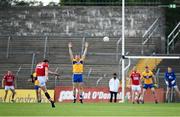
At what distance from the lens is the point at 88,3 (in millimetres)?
62094

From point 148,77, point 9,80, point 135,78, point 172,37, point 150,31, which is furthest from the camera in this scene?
point 172,37

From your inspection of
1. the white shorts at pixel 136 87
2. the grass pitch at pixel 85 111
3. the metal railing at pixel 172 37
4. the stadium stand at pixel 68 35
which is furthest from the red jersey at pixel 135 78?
the grass pitch at pixel 85 111

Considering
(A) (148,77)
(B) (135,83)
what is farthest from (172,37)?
(B) (135,83)

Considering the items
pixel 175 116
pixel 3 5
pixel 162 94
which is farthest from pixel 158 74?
pixel 175 116

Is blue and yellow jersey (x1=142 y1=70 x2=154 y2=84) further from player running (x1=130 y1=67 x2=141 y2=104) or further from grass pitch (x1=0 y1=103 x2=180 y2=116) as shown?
grass pitch (x1=0 y1=103 x2=180 y2=116)

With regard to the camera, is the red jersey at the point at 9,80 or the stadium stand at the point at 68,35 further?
the stadium stand at the point at 68,35

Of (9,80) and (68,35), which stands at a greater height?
(68,35)

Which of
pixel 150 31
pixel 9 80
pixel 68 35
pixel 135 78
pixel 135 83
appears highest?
pixel 150 31

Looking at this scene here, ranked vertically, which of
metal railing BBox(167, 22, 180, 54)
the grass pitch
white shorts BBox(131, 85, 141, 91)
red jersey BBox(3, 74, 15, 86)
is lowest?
the grass pitch

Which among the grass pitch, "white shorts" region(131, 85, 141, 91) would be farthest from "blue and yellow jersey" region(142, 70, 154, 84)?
the grass pitch

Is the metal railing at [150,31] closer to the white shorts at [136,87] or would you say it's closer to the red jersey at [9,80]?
the white shorts at [136,87]

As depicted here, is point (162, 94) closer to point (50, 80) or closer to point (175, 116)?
point (50, 80)

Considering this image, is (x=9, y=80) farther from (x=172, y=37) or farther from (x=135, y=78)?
(x=172, y=37)

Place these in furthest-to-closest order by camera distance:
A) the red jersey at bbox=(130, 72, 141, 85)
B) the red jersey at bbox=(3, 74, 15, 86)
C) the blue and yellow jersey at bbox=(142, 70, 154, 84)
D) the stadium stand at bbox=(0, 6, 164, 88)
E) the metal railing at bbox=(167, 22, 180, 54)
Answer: the metal railing at bbox=(167, 22, 180, 54)
the stadium stand at bbox=(0, 6, 164, 88)
the red jersey at bbox=(3, 74, 15, 86)
the red jersey at bbox=(130, 72, 141, 85)
the blue and yellow jersey at bbox=(142, 70, 154, 84)
